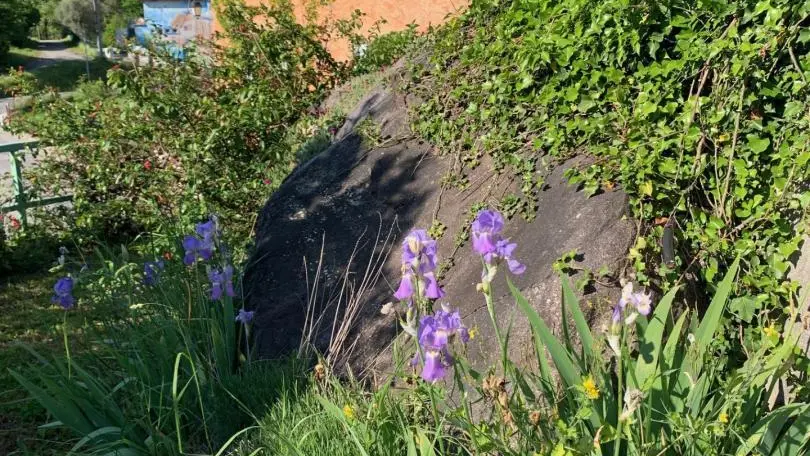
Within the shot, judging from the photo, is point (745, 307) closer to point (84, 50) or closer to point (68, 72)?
point (68, 72)

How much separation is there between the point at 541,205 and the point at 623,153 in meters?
0.48

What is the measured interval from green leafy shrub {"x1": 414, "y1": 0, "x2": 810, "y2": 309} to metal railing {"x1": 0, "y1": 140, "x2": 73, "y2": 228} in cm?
555

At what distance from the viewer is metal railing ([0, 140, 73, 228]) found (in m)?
7.20

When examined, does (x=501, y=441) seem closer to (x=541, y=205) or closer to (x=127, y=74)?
(x=541, y=205)

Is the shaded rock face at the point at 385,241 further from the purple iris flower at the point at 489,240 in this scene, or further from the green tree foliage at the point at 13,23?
the green tree foliage at the point at 13,23

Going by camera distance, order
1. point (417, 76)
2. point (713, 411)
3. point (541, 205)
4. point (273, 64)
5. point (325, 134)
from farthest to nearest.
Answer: point (273, 64), point (325, 134), point (417, 76), point (541, 205), point (713, 411)

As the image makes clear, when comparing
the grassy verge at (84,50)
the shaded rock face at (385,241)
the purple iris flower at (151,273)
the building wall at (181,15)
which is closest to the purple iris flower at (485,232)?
the shaded rock face at (385,241)

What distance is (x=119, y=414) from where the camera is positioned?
2934mm

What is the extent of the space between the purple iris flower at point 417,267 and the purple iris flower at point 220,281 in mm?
1479

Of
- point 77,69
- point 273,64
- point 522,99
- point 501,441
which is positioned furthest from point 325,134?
point 77,69

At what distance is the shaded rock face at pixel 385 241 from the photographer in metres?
3.06

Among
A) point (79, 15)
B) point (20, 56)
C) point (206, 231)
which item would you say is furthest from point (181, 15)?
point (20, 56)

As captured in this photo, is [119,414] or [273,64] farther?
[273,64]

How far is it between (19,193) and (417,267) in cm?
668
